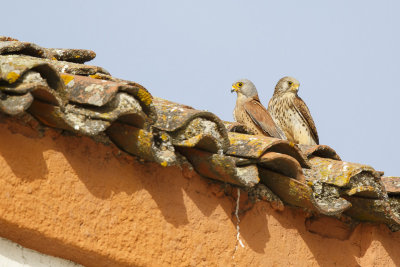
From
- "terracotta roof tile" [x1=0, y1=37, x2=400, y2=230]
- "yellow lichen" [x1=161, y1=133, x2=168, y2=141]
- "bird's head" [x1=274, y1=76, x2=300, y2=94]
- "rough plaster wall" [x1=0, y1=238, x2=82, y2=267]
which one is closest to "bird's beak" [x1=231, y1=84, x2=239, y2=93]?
"bird's head" [x1=274, y1=76, x2=300, y2=94]

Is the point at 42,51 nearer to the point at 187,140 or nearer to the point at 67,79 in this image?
the point at 67,79

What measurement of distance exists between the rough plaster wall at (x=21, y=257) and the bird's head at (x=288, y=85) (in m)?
5.91

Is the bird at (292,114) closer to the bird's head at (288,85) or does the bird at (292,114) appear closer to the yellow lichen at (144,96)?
the bird's head at (288,85)

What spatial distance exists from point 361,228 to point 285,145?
89cm

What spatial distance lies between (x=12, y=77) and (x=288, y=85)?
6.18 meters

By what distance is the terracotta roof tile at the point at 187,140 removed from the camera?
3.00 m

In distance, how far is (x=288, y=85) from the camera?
8.77 metres

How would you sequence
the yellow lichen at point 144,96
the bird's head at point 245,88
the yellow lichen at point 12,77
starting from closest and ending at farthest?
the yellow lichen at point 12,77
the yellow lichen at point 144,96
the bird's head at point 245,88

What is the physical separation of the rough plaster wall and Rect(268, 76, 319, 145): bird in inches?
207

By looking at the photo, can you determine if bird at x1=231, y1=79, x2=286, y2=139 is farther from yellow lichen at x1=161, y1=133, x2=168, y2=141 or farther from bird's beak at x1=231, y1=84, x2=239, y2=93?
yellow lichen at x1=161, y1=133, x2=168, y2=141

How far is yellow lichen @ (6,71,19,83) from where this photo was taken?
9.34ft

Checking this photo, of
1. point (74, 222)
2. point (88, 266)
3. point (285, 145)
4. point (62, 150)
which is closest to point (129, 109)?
point (62, 150)

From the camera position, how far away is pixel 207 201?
3650mm

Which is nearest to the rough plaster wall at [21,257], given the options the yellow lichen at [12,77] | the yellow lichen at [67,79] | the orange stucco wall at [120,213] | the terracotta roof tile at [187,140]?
the orange stucco wall at [120,213]
